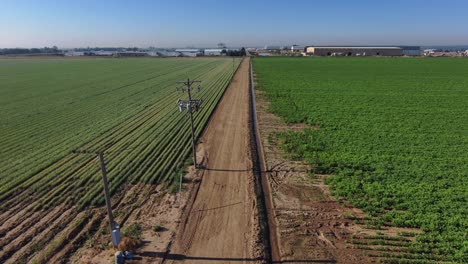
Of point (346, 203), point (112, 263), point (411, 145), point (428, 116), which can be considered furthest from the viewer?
point (428, 116)

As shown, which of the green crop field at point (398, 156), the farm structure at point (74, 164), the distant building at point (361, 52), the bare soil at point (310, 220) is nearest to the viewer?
the bare soil at point (310, 220)

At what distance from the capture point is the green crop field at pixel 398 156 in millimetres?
→ 12257

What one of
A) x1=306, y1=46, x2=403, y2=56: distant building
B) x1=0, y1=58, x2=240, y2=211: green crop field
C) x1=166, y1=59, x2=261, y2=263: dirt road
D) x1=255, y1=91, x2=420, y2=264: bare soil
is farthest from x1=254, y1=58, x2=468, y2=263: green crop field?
x1=306, y1=46, x2=403, y2=56: distant building

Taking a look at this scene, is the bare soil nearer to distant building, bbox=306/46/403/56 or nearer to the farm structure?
the farm structure

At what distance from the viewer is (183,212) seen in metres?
13.5

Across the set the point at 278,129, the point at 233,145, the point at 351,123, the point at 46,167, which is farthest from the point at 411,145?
the point at 46,167

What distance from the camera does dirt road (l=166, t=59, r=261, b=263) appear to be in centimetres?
1097

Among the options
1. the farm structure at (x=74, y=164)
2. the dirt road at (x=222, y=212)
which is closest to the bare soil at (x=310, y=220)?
the dirt road at (x=222, y=212)

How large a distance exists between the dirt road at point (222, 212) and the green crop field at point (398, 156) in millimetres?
4170

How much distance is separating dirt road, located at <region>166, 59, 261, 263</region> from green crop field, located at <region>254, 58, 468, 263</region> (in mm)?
4170

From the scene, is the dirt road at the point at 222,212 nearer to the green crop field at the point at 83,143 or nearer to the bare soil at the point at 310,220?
the bare soil at the point at 310,220

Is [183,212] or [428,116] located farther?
[428,116]

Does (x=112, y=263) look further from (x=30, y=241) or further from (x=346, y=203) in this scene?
(x=346, y=203)

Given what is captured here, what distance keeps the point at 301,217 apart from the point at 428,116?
22.7 metres
